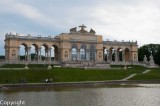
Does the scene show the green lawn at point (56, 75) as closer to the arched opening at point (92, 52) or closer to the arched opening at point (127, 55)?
the arched opening at point (92, 52)

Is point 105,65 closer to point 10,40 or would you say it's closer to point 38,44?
point 38,44

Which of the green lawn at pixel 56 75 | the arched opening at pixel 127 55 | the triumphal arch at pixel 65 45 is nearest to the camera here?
the green lawn at pixel 56 75

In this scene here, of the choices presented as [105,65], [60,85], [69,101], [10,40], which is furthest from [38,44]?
[69,101]

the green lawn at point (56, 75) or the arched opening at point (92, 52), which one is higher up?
the arched opening at point (92, 52)

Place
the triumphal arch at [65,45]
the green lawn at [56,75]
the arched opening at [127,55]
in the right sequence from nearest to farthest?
the green lawn at [56,75], the triumphal arch at [65,45], the arched opening at [127,55]

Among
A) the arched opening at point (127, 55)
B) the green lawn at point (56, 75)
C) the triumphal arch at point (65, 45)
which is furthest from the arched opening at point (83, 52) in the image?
the green lawn at point (56, 75)

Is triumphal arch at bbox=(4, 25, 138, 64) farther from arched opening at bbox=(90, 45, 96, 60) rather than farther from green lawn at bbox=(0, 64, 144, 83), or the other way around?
green lawn at bbox=(0, 64, 144, 83)

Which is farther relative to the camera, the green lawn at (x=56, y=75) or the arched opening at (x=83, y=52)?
the arched opening at (x=83, y=52)

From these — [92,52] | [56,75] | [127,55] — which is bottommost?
[56,75]

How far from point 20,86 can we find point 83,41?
55314mm

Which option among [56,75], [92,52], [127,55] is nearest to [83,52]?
[92,52]

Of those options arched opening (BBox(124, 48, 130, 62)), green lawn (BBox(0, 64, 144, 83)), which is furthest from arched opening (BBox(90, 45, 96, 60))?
green lawn (BBox(0, 64, 144, 83))

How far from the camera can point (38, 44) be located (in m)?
98.4

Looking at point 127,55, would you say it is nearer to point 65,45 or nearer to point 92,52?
point 92,52
